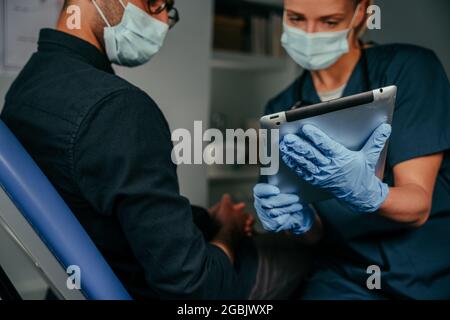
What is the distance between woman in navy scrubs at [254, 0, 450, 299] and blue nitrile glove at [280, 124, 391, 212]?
0.06 m

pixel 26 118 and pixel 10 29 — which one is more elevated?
pixel 10 29

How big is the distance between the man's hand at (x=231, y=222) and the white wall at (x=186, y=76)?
0.08 m

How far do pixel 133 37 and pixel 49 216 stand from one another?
0.37 meters

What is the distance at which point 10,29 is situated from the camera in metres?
0.95

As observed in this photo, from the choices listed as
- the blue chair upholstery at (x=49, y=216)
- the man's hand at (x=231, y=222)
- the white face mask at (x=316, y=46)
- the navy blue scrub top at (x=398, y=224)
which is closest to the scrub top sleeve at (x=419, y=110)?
the navy blue scrub top at (x=398, y=224)

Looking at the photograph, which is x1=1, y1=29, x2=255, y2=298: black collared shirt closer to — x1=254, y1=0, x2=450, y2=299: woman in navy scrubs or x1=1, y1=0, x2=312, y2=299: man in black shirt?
x1=1, y1=0, x2=312, y2=299: man in black shirt

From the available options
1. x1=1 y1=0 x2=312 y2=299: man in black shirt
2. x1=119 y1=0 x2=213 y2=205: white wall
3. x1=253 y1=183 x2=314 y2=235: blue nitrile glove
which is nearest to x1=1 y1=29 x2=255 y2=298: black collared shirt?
x1=1 y1=0 x2=312 y2=299: man in black shirt

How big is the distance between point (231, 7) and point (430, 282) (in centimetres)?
161

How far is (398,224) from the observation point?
0.88 meters

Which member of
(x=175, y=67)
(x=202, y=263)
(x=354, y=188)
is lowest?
(x=202, y=263)

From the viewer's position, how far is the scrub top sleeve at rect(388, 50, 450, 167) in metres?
0.85

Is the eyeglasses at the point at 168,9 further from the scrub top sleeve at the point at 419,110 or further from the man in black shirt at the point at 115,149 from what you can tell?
the scrub top sleeve at the point at 419,110
